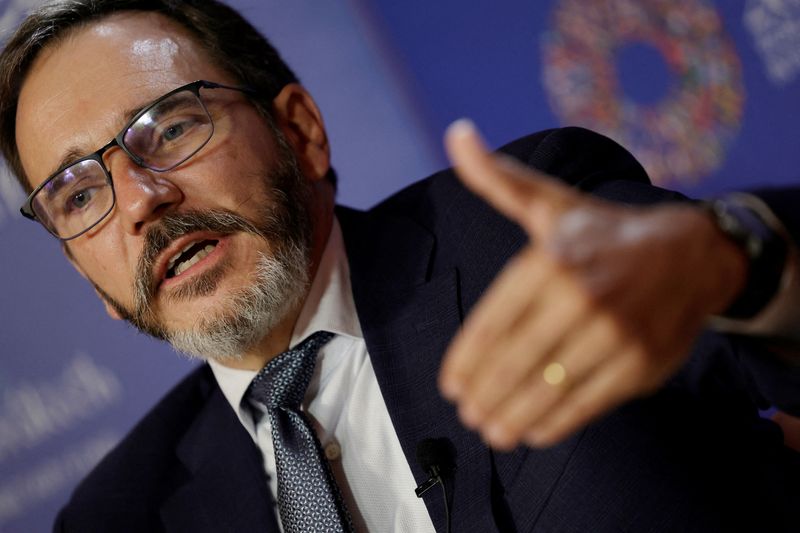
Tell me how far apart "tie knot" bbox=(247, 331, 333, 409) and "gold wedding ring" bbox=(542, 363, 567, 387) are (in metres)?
1.05

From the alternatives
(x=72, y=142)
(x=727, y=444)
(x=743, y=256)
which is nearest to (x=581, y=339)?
(x=743, y=256)

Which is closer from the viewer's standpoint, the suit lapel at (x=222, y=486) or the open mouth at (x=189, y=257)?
the open mouth at (x=189, y=257)

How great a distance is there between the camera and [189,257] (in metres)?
1.57

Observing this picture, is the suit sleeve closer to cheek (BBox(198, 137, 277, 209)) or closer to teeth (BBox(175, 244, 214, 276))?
cheek (BBox(198, 137, 277, 209))

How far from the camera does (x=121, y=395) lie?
2625mm

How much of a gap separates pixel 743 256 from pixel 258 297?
0.98 m

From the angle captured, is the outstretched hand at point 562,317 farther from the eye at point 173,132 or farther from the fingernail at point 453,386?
the eye at point 173,132

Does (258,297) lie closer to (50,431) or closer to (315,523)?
(315,523)

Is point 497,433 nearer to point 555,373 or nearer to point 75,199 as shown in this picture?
point 555,373

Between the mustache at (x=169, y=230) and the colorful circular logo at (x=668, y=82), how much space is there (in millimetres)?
1326

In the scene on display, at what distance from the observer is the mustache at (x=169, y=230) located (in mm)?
1500

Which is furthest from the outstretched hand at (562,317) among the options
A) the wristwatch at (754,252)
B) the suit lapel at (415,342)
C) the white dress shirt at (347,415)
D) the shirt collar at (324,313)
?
the shirt collar at (324,313)

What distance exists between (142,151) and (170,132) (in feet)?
0.24

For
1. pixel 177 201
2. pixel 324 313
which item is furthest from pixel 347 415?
pixel 177 201
